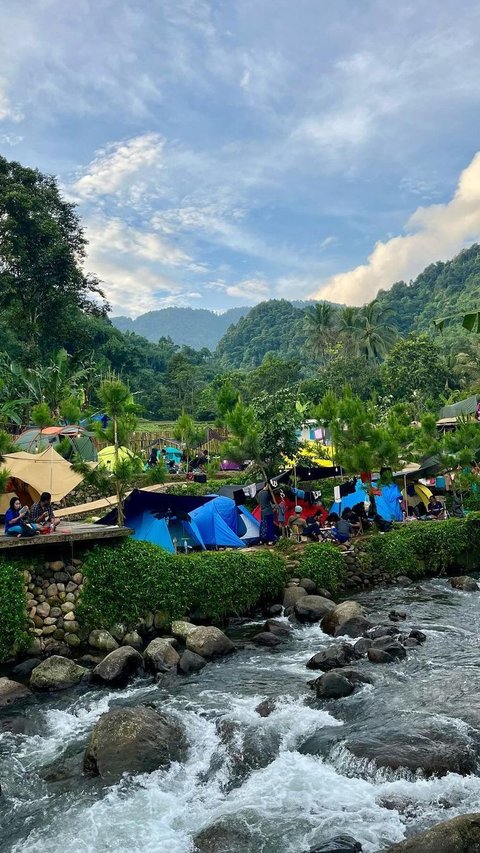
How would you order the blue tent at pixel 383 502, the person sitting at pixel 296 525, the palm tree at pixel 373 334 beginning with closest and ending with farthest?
the person sitting at pixel 296 525 < the blue tent at pixel 383 502 < the palm tree at pixel 373 334

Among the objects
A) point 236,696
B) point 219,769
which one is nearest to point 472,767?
point 219,769

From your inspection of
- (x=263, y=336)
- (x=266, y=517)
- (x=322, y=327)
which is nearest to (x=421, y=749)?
(x=266, y=517)

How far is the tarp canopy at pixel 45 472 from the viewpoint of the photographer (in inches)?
748

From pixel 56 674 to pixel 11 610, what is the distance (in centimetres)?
179

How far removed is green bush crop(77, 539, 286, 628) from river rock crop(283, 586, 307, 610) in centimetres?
84

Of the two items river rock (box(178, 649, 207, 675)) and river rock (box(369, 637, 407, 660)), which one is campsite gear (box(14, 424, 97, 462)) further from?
river rock (box(369, 637, 407, 660))

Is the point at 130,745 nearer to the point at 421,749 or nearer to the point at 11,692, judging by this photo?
the point at 11,692

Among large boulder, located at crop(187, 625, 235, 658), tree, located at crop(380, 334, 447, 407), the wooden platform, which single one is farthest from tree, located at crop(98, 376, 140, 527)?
tree, located at crop(380, 334, 447, 407)

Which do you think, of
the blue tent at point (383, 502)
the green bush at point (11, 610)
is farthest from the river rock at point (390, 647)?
the blue tent at point (383, 502)

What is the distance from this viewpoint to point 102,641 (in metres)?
12.5

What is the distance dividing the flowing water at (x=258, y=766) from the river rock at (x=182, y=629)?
4.35ft

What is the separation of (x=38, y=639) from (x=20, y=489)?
9054 millimetres

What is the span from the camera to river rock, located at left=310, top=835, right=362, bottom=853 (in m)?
6.01

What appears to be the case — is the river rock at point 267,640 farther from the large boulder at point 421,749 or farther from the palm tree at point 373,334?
the palm tree at point 373,334
